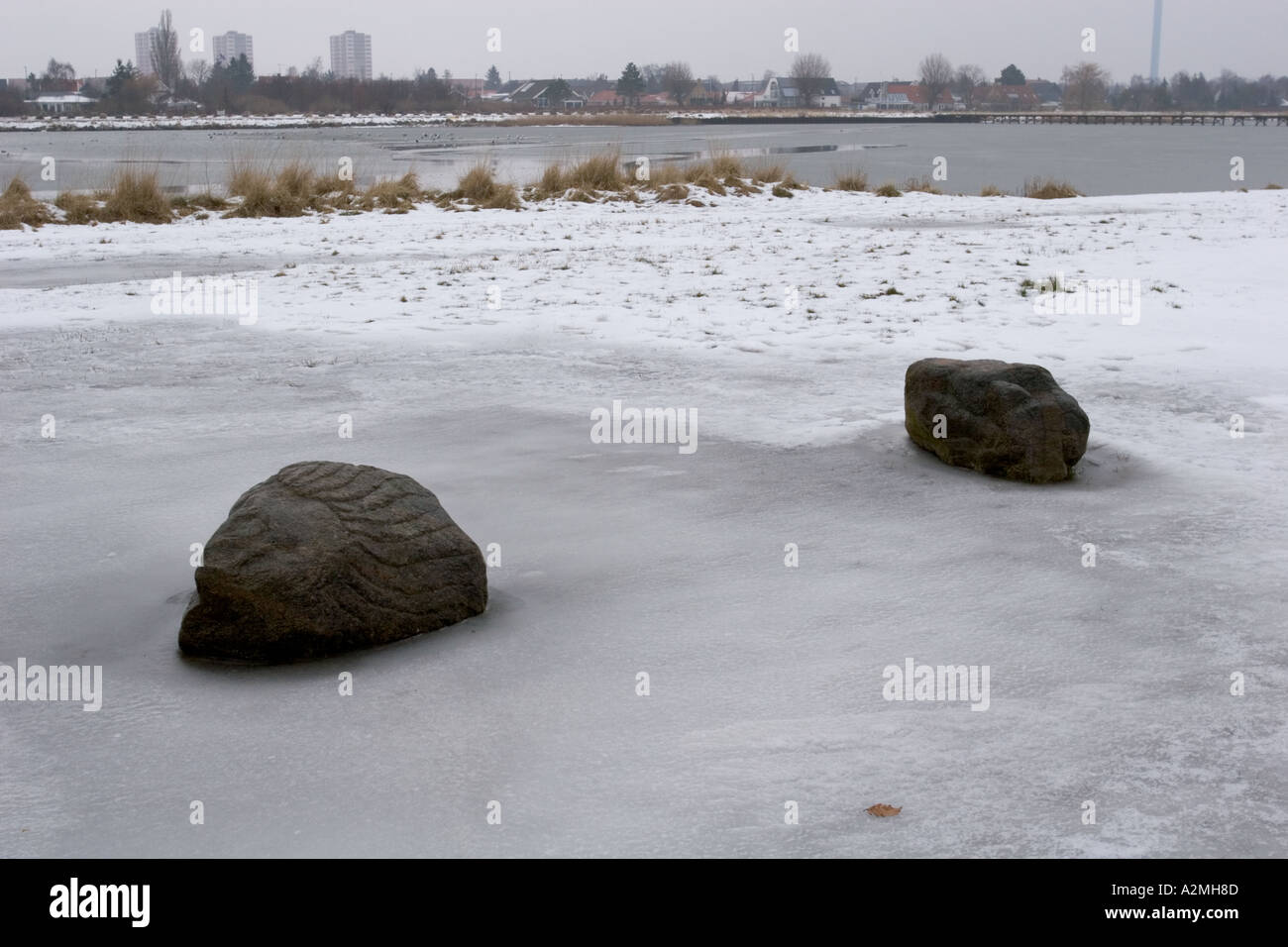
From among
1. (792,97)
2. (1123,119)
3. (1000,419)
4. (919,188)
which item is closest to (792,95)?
(792,97)

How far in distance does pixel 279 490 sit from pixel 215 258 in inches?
396

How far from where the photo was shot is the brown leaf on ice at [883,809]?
2898 mm

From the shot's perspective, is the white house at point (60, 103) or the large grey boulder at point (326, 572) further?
the white house at point (60, 103)

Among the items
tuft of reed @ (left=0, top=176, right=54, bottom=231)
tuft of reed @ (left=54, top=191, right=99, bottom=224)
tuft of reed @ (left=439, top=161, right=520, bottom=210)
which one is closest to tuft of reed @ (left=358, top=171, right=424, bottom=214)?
tuft of reed @ (left=439, top=161, right=520, bottom=210)

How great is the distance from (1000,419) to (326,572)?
131 inches

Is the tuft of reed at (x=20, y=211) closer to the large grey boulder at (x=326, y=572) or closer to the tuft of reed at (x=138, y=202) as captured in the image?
the tuft of reed at (x=138, y=202)

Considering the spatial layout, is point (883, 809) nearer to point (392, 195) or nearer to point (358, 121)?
point (392, 195)

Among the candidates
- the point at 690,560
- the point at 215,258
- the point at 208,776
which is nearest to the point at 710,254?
the point at 215,258

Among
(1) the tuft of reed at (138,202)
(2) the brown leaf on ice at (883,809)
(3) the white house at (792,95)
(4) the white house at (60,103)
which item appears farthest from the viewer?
(3) the white house at (792,95)

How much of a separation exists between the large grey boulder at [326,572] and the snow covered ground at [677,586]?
0.35ft

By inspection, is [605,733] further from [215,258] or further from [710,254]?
[215,258]

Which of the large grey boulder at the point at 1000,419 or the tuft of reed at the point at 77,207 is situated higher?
the tuft of reed at the point at 77,207

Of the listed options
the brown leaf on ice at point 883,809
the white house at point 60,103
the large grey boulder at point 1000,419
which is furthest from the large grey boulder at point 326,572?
the white house at point 60,103

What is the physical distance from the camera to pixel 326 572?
391 cm
